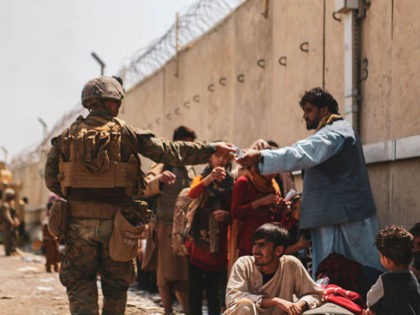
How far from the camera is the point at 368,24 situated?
20.8 ft

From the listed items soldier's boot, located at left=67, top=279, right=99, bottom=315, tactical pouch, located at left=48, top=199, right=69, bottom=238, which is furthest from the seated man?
tactical pouch, located at left=48, top=199, right=69, bottom=238

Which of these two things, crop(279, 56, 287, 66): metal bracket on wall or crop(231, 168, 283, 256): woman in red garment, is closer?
crop(231, 168, 283, 256): woman in red garment

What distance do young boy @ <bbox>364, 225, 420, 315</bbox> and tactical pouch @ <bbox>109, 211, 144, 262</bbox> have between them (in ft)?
5.23

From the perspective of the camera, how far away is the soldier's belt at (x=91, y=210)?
513 centimetres

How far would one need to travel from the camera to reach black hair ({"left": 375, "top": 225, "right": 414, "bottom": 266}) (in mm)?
4281

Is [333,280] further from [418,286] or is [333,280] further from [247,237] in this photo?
[247,237]

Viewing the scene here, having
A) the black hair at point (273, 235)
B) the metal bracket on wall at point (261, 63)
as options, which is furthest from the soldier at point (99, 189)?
the metal bracket on wall at point (261, 63)

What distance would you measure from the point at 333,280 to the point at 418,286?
807 millimetres

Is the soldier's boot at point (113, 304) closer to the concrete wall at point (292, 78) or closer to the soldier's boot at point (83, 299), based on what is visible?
the soldier's boot at point (83, 299)

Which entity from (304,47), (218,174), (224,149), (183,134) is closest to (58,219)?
(224,149)

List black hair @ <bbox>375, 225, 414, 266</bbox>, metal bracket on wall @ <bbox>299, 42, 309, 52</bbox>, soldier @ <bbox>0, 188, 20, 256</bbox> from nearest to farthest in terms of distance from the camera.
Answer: black hair @ <bbox>375, 225, 414, 266</bbox> → metal bracket on wall @ <bbox>299, 42, 309, 52</bbox> → soldier @ <bbox>0, 188, 20, 256</bbox>

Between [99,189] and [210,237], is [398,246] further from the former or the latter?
[210,237]

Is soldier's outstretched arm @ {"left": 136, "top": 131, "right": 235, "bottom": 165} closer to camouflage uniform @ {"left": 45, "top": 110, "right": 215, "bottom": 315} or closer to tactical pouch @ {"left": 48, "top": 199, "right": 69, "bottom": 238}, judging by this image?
camouflage uniform @ {"left": 45, "top": 110, "right": 215, "bottom": 315}

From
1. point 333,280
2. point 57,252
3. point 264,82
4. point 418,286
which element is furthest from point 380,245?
point 57,252
